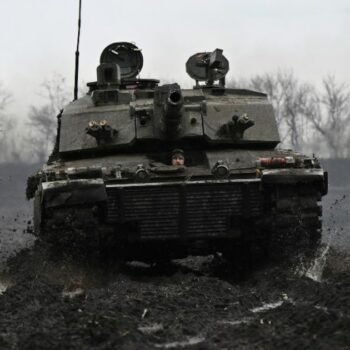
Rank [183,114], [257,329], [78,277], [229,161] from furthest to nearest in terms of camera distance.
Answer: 1. [183,114]
2. [229,161]
3. [78,277]
4. [257,329]

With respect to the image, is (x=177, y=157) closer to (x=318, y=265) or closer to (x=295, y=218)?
(x=295, y=218)

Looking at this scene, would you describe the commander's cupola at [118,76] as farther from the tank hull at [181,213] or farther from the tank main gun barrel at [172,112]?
the tank hull at [181,213]

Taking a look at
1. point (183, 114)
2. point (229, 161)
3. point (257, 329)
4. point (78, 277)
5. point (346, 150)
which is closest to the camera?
point (257, 329)

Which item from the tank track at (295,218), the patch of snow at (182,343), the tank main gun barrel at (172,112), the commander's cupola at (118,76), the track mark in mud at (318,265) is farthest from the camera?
the commander's cupola at (118,76)

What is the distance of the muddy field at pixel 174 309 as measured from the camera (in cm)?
546

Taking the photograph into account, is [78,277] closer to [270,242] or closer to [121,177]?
[121,177]

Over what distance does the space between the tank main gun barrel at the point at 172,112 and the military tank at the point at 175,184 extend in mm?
14

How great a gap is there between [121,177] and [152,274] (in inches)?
80.4

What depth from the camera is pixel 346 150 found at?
183ft

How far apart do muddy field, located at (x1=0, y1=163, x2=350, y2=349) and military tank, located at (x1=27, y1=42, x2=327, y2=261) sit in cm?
43

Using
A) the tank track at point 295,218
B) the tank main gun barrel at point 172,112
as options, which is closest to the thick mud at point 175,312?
the tank track at point 295,218

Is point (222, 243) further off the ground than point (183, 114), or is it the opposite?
point (183, 114)

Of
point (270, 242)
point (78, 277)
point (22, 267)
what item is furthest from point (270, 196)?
point (22, 267)

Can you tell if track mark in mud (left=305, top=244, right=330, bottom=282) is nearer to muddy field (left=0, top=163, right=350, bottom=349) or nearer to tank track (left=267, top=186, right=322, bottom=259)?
muddy field (left=0, top=163, right=350, bottom=349)
